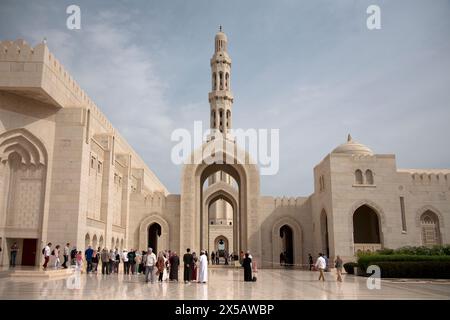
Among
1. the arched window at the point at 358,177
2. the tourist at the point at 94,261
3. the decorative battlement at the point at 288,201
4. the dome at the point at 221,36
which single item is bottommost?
the tourist at the point at 94,261

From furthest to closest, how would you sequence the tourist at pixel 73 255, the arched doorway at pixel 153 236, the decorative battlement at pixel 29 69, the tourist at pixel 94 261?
the arched doorway at pixel 153 236
the tourist at pixel 94 261
the tourist at pixel 73 255
the decorative battlement at pixel 29 69

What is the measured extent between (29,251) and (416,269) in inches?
680

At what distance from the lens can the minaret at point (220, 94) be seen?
39.8 meters

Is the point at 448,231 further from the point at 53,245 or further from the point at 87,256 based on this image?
the point at 53,245

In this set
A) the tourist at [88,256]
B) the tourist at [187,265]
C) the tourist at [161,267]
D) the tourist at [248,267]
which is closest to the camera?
the tourist at [187,265]

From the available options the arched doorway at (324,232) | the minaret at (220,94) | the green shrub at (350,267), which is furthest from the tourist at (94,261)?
the minaret at (220,94)

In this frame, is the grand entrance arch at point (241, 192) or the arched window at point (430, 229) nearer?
the arched window at point (430, 229)

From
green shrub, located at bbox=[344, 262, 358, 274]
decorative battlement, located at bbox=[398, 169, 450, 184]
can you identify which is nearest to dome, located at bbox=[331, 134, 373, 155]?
decorative battlement, located at bbox=[398, 169, 450, 184]

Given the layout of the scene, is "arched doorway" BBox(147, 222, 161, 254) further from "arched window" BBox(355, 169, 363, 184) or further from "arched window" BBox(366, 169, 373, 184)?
"arched window" BBox(366, 169, 373, 184)

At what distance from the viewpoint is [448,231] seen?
79.8 ft

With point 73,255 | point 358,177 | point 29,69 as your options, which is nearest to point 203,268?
point 73,255

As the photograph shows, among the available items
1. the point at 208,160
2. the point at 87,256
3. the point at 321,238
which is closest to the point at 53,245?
the point at 87,256

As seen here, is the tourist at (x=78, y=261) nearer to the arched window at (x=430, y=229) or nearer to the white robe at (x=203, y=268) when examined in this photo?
the white robe at (x=203, y=268)

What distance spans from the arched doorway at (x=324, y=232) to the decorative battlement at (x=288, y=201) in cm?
263
